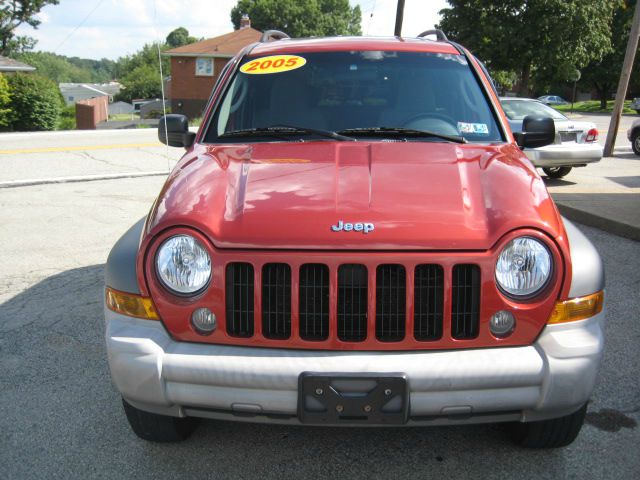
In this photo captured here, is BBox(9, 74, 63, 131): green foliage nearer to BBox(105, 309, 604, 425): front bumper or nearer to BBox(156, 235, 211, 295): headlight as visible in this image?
BBox(156, 235, 211, 295): headlight

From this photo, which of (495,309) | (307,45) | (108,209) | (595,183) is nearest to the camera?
(495,309)

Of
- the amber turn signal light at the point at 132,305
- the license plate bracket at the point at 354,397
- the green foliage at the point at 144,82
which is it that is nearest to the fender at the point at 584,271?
the license plate bracket at the point at 354,397

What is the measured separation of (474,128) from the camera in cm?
363

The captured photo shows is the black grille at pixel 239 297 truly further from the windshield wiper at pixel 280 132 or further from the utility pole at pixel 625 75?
the utility pole at pixel 625 75

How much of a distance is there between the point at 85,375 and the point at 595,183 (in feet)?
32.8

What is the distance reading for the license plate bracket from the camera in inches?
94.0

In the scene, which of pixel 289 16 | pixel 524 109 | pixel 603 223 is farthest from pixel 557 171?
pixel 289 16

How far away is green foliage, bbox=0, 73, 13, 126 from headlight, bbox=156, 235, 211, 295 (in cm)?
2739

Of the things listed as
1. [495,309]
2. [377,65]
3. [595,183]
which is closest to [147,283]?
[495,309]

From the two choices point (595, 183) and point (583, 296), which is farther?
point (595, 183)

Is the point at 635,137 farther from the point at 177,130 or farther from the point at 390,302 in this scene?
the point at 390,302

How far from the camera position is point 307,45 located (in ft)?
13.8

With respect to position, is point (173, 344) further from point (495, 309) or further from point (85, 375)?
point (85, 375)

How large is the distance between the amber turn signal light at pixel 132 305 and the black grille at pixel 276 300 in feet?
1.45
